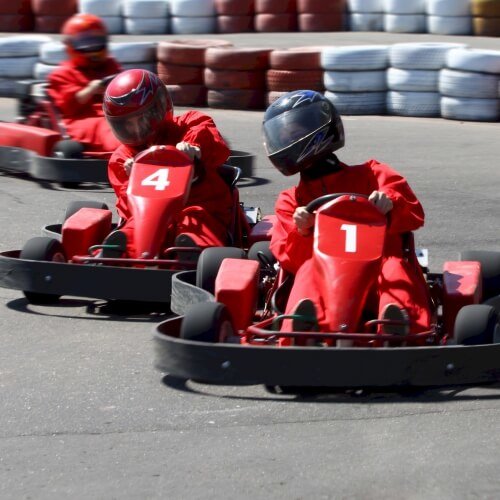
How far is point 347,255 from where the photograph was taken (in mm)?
4504

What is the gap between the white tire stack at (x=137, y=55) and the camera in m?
12.5

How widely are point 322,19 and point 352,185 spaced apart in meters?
12.2

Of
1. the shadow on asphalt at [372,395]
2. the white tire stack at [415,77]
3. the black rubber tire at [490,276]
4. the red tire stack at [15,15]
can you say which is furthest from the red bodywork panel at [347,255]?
the red tire stack at [15,15]

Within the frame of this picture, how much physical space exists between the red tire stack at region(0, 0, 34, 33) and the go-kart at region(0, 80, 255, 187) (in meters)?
7.87

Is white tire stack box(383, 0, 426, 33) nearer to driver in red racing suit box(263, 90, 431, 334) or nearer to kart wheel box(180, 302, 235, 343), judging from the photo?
driver in red racing suit box(263, 90, 431, 334)

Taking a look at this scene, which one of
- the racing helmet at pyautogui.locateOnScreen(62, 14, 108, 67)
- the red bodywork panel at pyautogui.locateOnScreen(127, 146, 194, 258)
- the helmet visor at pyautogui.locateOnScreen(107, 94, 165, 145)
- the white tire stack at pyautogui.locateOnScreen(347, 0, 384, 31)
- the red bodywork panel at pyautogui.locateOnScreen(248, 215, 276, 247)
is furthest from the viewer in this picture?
the white tire stack at pyautogui.locateOnScreen(347, 0, 384, 31)

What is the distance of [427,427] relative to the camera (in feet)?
12.7

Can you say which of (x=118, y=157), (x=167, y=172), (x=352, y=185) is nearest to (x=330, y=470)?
(x=352, y=185)

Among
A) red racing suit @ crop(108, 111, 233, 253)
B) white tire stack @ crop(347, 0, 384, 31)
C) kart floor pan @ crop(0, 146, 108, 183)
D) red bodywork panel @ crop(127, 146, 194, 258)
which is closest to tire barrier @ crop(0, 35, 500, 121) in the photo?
kart floor pan @ crop(0, 146, 108, 183)

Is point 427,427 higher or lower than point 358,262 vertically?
lower

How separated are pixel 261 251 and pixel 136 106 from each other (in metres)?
1.10

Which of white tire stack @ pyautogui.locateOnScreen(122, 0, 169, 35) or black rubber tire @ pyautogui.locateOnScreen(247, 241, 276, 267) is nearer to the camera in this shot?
black rubber tire @ pyautogui.locateOnScreen(247, 241, 276, 267)

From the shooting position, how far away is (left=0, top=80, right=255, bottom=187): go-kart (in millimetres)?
8500

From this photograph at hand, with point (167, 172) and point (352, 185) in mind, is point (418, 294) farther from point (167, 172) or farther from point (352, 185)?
point (167, 172)
